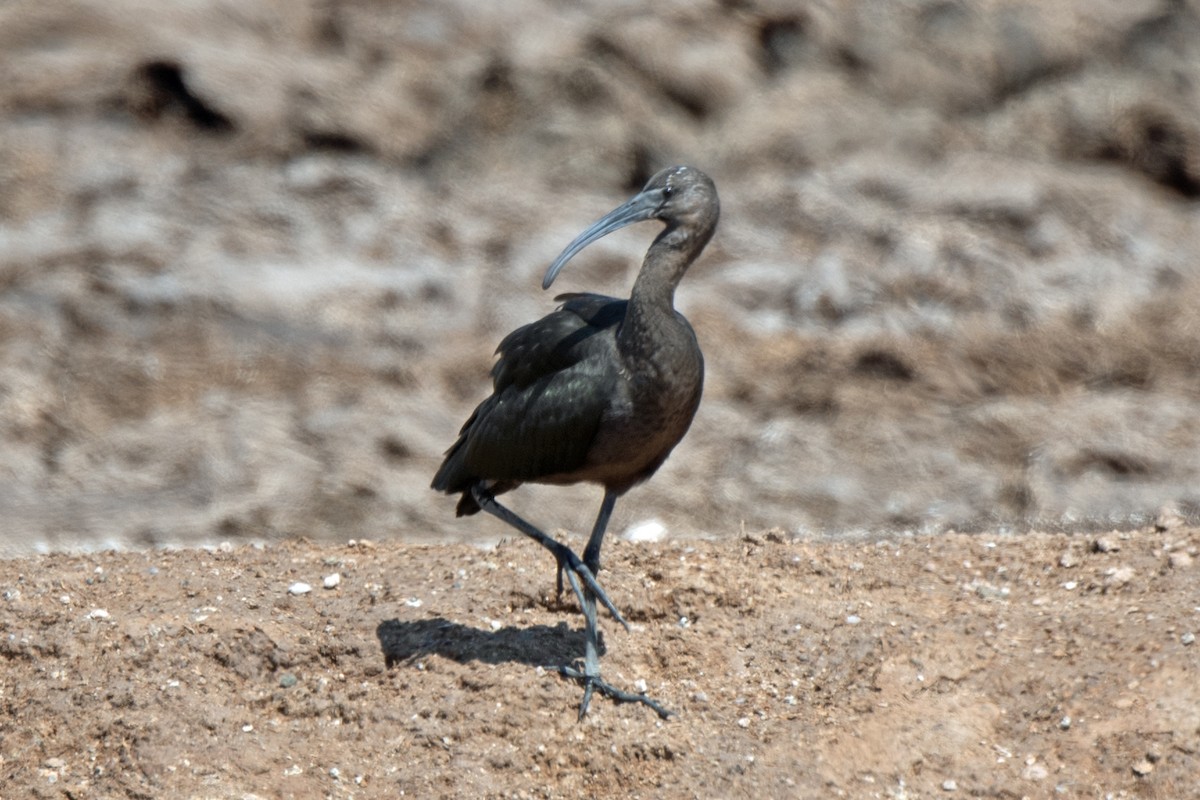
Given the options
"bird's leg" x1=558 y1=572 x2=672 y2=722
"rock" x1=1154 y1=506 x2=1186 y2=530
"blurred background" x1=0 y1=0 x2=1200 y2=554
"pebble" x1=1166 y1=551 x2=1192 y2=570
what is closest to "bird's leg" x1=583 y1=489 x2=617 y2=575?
"bird's leg" x1=558 y1=572 x2=672 y2=722

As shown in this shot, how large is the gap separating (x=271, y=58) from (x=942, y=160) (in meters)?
4.61

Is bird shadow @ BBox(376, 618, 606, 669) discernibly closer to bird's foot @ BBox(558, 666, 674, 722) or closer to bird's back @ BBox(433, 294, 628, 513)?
bird's foot @ BBox(558, 666, 674, 722)

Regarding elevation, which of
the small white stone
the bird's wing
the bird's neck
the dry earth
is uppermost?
the bird's neck

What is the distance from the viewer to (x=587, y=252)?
10328 millimetres

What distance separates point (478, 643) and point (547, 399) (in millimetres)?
1025

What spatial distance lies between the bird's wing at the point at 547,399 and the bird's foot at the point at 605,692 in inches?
30.8

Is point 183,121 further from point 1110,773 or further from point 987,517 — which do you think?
point 1110,773

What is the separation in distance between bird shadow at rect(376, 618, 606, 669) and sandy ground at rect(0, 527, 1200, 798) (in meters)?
0.01

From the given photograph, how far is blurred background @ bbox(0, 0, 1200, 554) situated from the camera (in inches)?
374

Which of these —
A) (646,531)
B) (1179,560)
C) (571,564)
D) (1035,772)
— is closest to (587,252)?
(646,531)

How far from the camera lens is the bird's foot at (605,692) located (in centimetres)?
585

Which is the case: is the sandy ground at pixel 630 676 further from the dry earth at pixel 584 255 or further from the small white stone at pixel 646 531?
the small white stone at pixel 646 531

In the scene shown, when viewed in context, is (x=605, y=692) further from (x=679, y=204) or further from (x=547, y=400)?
(x=679, y=204)

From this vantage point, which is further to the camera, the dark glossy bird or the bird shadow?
the bird shadow
